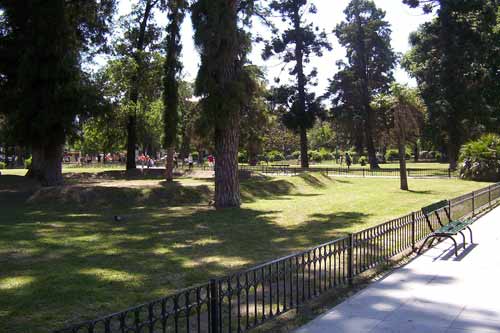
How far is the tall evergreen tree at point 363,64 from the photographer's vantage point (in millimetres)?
55188

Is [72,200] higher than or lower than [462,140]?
lower

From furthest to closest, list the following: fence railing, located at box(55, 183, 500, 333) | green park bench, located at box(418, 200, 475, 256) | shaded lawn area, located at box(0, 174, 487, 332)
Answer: green park bench, located at box(418, 200, 475, 256)
shaded lawn area, located at box(0, 174, 487, 332)
fence railing, located at box(55, 183, 500, 333)

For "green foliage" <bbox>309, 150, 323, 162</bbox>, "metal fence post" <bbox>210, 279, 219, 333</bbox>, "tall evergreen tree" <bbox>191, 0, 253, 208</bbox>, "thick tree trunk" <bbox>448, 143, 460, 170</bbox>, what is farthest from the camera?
"green foliage" <bbox>309, 150, 323, 162</bbox>

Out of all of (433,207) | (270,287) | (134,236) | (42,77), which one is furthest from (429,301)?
(42,77)

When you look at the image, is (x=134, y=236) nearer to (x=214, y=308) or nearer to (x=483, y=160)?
(x=214, y=308)

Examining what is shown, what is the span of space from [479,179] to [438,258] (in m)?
27.8

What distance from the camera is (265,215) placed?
1794 cm

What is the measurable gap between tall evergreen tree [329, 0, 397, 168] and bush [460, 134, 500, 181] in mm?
17974

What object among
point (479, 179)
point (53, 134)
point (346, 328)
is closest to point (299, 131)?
point (479, 179)

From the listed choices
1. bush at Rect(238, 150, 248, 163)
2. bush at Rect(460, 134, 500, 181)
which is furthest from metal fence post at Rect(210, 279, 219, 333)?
bush at Rect(238, 150, 248, 163)

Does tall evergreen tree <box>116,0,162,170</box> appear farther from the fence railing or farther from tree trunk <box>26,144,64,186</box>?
the fence railing

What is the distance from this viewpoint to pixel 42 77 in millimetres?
22906

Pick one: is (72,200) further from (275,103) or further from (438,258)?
(275,103)

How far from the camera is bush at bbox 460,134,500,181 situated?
3478cm
